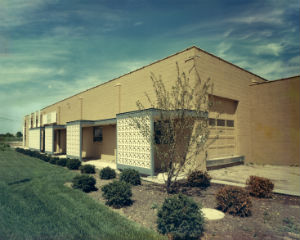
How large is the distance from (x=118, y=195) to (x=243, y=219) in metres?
3.94

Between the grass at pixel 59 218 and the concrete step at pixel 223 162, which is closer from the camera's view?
the grass at pixel 59 218

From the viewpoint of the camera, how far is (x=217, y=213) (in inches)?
251

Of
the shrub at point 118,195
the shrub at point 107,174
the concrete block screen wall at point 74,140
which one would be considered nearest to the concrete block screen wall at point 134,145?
the shrub at point 107,174

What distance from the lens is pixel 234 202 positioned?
636cm

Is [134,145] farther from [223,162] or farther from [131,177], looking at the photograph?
[223,162]

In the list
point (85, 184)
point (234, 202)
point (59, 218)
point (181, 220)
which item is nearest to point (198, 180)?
point (234, 202)

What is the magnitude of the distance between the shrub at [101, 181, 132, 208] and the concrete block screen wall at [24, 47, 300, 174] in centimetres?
399

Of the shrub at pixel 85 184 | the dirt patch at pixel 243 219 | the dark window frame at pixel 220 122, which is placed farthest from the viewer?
the dark window frame at pixel 220 122

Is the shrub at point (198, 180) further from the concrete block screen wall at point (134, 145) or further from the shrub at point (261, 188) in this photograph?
Answer: the concrete block screen wall at point (134, 145)

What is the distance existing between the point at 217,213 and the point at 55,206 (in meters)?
5.18

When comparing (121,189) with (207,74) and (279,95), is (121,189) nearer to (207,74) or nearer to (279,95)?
(207,74)

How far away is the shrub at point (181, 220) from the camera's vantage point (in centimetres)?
477

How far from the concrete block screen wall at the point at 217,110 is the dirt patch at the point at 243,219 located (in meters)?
3.61

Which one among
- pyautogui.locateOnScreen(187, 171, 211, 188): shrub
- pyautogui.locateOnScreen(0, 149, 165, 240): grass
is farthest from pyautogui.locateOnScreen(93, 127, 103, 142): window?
pyautogui.locateOnScreen(187, 171, 211, 188): shrub
